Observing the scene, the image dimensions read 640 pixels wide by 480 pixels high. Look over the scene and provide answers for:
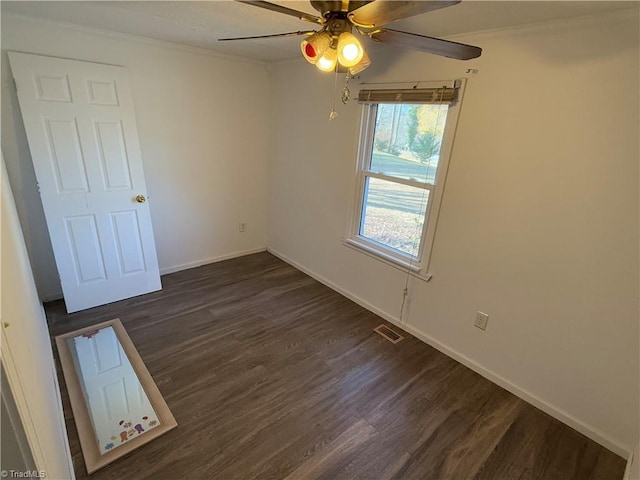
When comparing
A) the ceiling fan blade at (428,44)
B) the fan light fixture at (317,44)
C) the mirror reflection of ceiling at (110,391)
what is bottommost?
the mirror reflection of ceiling at (110,391)

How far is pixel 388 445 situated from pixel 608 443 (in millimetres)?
1310

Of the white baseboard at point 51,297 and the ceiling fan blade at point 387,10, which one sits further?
the white baseboard at point 51,297

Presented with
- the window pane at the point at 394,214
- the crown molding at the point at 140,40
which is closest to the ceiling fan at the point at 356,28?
the window pane at the point at 394,214

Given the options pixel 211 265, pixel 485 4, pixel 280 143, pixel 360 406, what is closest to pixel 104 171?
pixel 211 265

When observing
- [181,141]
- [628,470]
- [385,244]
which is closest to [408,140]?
[385,244]

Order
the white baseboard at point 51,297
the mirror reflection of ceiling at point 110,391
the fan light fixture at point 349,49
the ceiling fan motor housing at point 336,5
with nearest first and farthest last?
the ceiling fan motor housing at point 336,5
the fan light fixture at point 349,49
the mirror reflection of ceiling at point 110,391
the white baseboard at point 51,297

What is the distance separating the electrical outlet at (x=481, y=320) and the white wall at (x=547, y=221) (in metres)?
0.05

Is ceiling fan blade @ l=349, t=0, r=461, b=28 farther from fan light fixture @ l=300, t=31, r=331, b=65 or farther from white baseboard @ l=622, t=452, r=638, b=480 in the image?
white baseboard @ l=622, t=452, r=638, b=480

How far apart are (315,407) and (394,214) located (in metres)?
1.66

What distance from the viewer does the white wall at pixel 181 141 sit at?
249 centimetres

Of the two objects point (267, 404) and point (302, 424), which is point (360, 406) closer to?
point (302, 424)

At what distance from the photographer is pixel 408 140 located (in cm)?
259
